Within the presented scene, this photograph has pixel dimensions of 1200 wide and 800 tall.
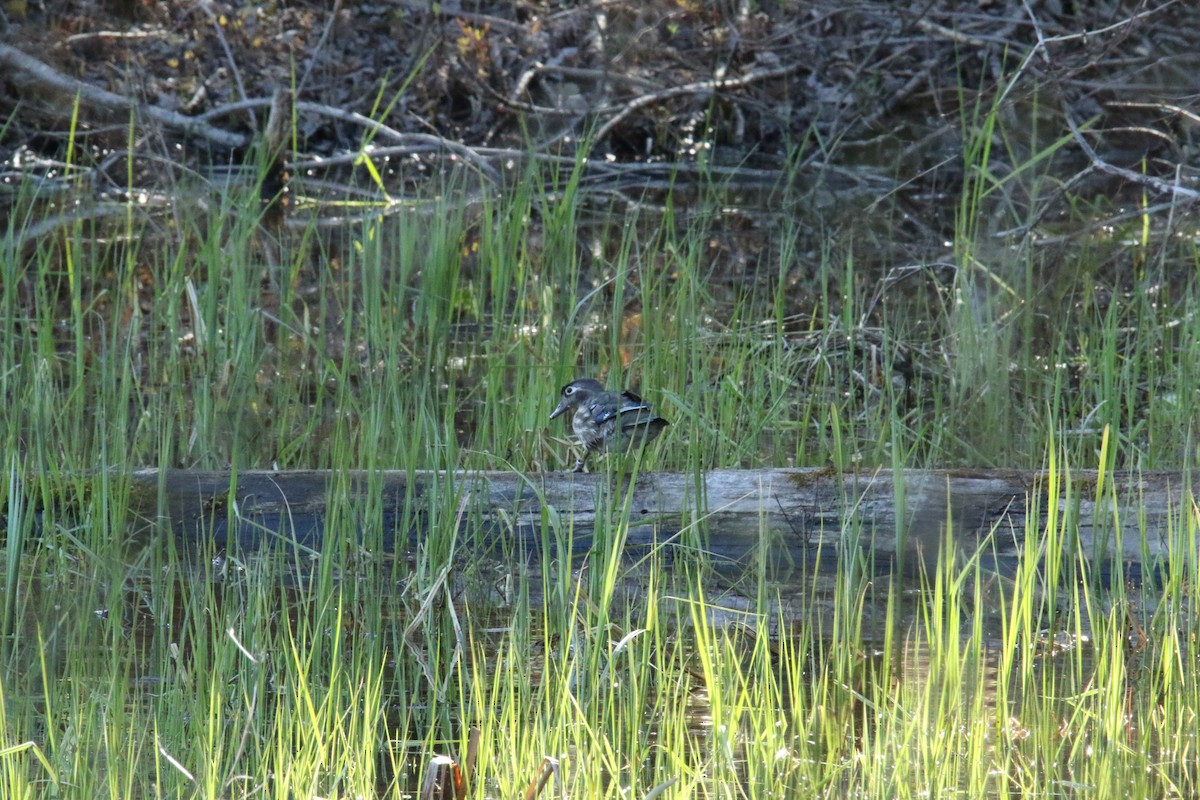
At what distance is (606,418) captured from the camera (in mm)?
4223

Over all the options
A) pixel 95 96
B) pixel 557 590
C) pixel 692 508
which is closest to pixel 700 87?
pixel 95 96

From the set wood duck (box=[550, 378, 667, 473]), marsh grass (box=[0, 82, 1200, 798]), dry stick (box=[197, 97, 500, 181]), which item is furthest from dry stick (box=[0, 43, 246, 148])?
wood duck (box=[550, 378, 667, 473])

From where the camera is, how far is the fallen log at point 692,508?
3477mm

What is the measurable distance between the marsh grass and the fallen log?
5cm

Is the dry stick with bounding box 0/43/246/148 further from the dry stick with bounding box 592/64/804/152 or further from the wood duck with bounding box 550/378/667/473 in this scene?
the wood duck with bounding box 550/378/667/473

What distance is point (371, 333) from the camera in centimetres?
474

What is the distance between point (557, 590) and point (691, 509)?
2.01 ft

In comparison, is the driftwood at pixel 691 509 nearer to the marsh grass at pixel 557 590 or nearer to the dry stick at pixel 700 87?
the marsh grass at pixel 557 590

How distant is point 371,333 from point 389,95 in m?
6.39

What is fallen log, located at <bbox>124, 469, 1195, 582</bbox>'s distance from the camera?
137 inches

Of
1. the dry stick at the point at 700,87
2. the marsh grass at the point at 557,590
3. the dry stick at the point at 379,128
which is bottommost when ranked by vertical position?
the marsh grass at the point at 557,590

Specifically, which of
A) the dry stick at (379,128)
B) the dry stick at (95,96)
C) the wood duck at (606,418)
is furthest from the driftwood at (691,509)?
the dry stick at (95,96)

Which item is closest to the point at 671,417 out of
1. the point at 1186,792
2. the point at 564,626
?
the point at 564,626

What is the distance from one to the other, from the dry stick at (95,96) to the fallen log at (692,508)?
20.5ft
